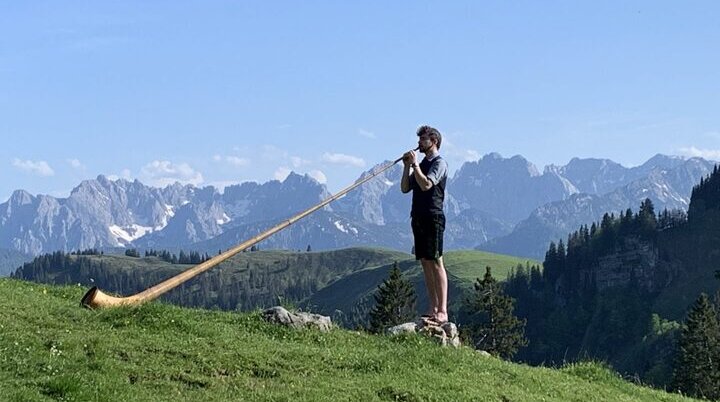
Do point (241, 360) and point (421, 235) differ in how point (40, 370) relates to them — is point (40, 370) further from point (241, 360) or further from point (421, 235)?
point (421, 235)

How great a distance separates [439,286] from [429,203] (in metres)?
1.83

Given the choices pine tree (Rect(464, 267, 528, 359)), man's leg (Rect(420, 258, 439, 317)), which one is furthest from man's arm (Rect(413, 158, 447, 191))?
pine tree (Rect(464, 267, 528, 359))

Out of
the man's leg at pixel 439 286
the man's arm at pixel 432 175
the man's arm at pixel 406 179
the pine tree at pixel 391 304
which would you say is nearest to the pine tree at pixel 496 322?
the pine tree at pixel 391 304

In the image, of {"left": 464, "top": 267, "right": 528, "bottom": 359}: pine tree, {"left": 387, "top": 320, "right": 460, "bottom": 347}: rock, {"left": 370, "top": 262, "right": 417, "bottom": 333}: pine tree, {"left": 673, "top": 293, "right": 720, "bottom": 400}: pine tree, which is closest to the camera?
{"left": 387, "top": 320, "right": 460, "bottom": 347}: rock

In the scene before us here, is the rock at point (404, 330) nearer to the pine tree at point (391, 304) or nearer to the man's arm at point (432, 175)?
the man's arm at point (432, 175)

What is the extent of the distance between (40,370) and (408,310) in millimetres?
84913

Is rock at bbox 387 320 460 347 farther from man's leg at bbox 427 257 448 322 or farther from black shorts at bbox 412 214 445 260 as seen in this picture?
black shorts at bbox 412 214 445 260

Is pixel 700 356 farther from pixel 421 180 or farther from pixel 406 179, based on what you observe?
pixel 421 180

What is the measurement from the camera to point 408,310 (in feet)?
319

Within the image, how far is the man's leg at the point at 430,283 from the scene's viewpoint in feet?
60.7

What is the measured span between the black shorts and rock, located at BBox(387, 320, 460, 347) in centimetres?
158

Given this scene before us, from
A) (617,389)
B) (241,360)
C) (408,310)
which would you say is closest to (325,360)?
(241,360)

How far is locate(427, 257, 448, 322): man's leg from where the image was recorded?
18.5 meters

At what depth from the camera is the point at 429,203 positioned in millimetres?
18359
